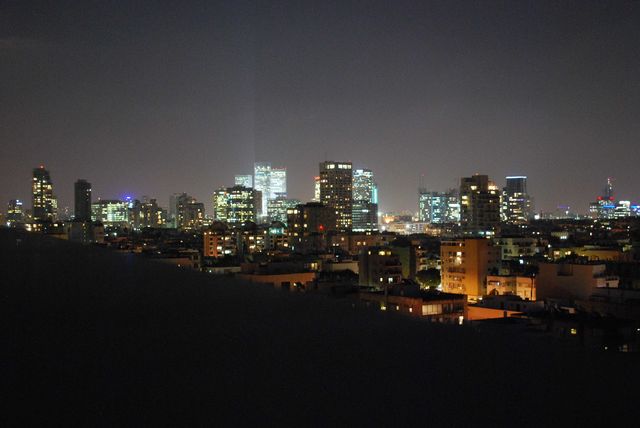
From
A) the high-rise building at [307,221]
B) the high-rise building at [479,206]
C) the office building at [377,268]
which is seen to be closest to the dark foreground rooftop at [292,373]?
the office building at [377,268]

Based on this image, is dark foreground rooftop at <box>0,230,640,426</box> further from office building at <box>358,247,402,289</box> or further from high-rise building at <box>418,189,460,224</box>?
high-rise building at <box>418,189,460,224</box>

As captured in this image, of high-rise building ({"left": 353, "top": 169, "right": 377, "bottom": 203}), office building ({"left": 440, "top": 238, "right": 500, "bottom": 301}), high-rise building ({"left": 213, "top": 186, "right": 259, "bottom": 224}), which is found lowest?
office building ({"left": 440, "top": 238, "right": 500, "bottom": 301})

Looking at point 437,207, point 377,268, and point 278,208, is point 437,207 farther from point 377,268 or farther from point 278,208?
point 377,268

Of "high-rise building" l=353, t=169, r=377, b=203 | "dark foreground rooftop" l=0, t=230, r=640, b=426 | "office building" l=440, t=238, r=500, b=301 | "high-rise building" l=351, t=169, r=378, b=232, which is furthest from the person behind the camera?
"high-rise building" l=353, t=169, r=377, b=203

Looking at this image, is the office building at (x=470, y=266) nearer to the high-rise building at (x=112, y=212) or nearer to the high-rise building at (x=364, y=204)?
the high-rise building at (x=364, y=204)

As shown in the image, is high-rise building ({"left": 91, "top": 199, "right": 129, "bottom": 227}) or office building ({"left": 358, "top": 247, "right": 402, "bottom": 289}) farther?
high-rise building ({"left": 91, "top": 199, "right": 129, "bottom": 227})

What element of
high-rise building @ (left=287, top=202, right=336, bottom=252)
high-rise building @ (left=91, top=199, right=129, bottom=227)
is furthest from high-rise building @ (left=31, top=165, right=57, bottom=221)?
high-rise building @ (left=91, top=199, right=129, bottom=227)

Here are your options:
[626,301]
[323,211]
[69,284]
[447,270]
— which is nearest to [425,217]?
[323,211]

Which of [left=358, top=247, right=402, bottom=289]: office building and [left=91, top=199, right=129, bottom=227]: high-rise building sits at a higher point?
[left=91, top=199, right=129, bottom=227]: high-rise building
